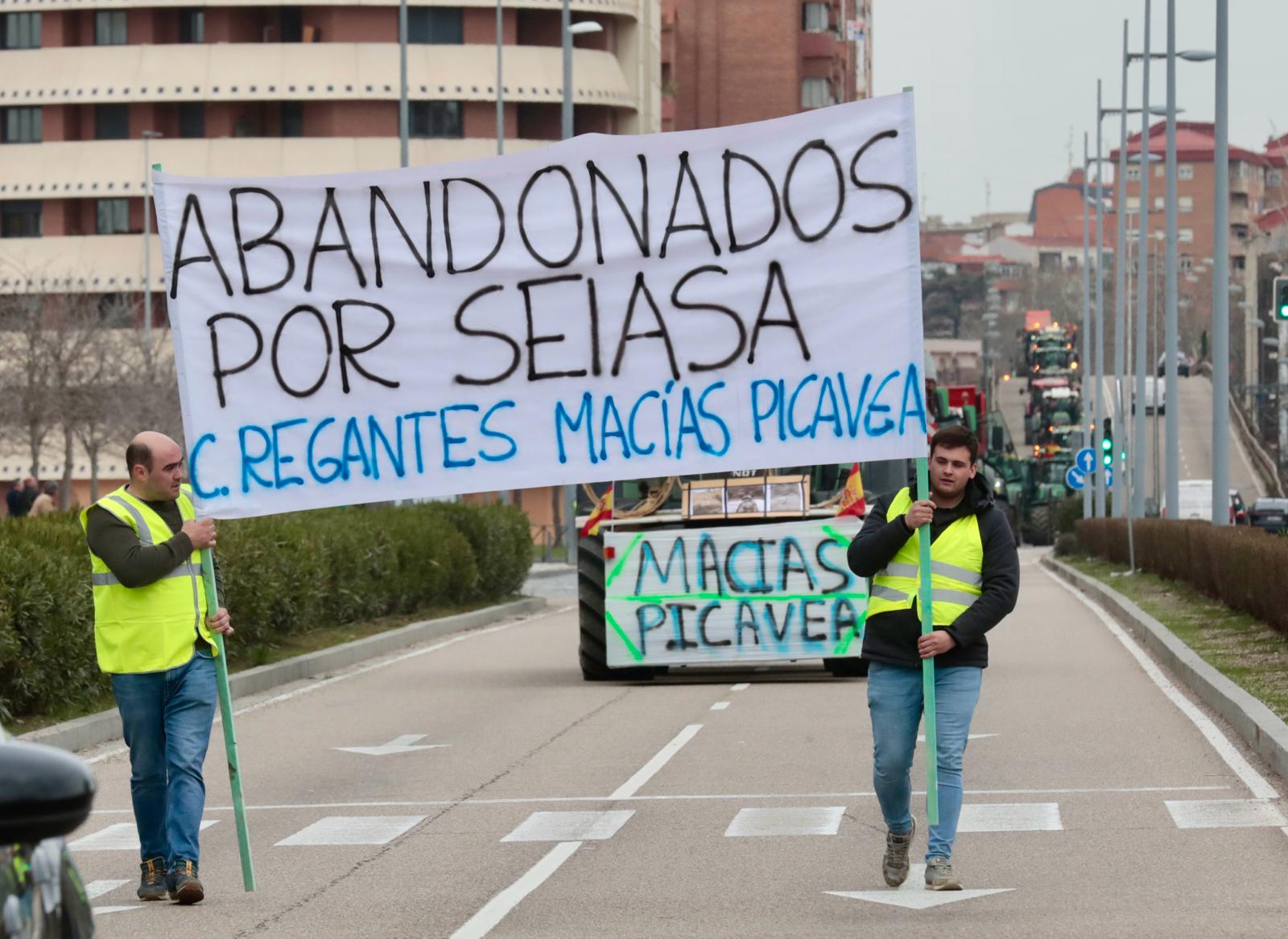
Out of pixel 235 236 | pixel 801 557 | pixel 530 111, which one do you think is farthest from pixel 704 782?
pixel 530 111

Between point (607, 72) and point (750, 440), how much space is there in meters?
71.6

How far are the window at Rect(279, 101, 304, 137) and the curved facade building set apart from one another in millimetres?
62

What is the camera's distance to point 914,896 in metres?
8.96

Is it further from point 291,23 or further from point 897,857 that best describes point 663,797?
point 291,23

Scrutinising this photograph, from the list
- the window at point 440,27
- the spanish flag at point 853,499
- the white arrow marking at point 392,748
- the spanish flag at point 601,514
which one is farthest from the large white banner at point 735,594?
the window at point 440,27

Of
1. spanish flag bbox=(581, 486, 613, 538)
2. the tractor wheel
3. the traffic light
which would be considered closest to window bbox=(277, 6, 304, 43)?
the traffic light

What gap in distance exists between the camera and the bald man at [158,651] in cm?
902

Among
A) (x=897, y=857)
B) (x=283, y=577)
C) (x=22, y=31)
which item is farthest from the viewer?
(x=22, y=31)

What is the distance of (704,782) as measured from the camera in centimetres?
1265

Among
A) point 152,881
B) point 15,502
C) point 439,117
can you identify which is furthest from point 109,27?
point 152,881

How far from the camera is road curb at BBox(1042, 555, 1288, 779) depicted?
12883 mm

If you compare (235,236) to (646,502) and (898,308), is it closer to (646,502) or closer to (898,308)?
(898,308)

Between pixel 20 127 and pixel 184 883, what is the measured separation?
246 feet

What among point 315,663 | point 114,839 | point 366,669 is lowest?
point 366,669
